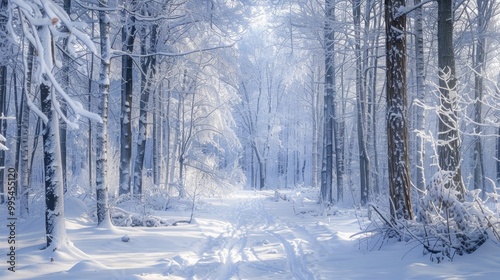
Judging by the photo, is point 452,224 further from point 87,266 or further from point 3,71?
point 3,71

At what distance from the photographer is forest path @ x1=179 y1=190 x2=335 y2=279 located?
5616 millimetres

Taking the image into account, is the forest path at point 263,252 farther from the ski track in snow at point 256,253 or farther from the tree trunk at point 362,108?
the tree trunk at point 362,108

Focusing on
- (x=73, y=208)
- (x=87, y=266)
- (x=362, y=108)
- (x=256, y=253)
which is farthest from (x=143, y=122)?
(x=87, y=266)

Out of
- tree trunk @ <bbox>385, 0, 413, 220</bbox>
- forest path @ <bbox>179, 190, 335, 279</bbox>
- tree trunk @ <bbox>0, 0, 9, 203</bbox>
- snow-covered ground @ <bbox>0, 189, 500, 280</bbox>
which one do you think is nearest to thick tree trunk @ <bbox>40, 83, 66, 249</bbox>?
snow-covered ground @ <bbox>0, 189, 500, 280</bbox>

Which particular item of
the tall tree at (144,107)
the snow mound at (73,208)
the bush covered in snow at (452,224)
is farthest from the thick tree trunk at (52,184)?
the tall tree at (144,107)

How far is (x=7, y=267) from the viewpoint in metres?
5.20

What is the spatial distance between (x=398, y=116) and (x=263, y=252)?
383 centimetres

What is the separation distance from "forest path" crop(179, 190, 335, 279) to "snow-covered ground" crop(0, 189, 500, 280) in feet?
0.05

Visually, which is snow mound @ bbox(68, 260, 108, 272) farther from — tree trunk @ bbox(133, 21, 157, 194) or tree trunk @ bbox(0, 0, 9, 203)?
tree trunk @ bbox(133, 21, 157, 194)

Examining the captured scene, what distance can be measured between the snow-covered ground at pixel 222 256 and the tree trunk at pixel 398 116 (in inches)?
35.9

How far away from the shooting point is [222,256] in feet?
22.4

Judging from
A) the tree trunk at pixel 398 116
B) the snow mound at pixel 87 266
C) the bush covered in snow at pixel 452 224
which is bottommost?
the snow mound at pixel 87 266

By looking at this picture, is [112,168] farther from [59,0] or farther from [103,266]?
[103,266]

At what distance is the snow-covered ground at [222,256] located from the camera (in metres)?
5.07
